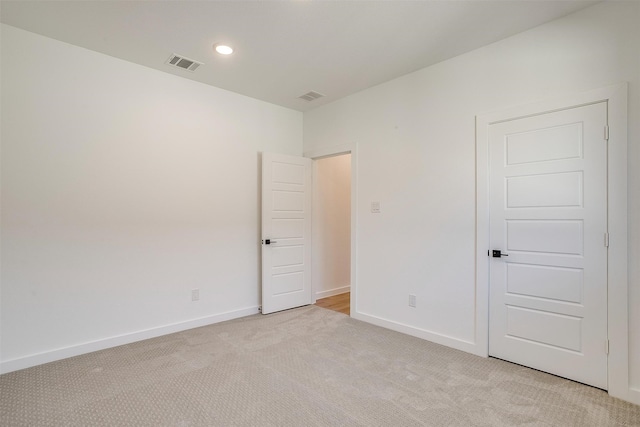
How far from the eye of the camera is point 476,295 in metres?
2.79

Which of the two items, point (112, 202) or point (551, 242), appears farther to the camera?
point (112, 202)

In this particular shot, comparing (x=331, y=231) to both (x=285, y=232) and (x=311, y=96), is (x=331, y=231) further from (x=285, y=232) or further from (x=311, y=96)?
(x=311, y=96)

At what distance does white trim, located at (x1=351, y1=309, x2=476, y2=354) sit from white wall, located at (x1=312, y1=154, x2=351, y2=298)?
1079 mm

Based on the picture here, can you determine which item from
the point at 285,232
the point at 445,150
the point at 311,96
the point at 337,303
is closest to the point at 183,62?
the point at 311,96

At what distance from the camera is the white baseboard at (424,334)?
282cm

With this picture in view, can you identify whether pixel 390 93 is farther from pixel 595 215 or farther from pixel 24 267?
pixel 24 267

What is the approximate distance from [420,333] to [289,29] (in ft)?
10.4

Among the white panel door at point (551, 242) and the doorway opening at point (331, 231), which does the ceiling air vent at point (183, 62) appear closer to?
the doorway opening at point (331, 231)

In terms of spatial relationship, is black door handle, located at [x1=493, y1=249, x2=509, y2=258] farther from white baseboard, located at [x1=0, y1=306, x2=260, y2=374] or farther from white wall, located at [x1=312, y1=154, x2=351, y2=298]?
white baseboard, located at [x1=0, y1=306, x2=260, y2=374]

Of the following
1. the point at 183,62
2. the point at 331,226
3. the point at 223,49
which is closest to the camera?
the point at 223,49

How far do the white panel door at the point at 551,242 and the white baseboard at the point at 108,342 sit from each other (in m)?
2.93

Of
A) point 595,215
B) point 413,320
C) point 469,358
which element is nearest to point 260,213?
point 413,320

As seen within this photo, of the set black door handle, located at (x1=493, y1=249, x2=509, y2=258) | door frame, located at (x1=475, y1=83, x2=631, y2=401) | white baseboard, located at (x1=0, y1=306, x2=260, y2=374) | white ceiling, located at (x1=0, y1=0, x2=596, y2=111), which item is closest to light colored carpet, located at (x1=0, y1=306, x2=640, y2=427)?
white baseboard, located at (x1=0, y1=306, x2=260, y2=374)

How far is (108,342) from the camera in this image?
2.90 m
